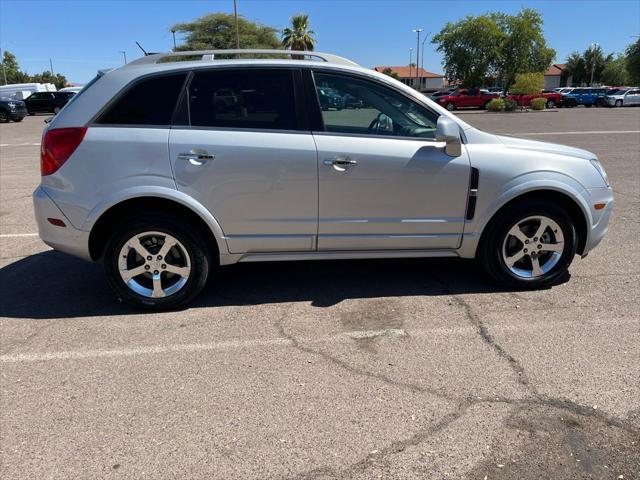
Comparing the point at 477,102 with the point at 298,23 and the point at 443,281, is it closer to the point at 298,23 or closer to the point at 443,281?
the point at 298,23

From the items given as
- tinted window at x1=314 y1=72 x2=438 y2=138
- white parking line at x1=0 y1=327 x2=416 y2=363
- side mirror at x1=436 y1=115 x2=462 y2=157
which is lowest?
white parking line at x1=0 y1=327 x2=416 y2=363

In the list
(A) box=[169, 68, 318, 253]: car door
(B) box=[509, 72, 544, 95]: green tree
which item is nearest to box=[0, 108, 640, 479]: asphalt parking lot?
(A) box=[169, 68, 318, 253]: car door

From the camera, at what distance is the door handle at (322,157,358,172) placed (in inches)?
156

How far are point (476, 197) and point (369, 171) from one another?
900 mm

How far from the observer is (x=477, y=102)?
42906mm

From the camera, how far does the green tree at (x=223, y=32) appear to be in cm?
6175

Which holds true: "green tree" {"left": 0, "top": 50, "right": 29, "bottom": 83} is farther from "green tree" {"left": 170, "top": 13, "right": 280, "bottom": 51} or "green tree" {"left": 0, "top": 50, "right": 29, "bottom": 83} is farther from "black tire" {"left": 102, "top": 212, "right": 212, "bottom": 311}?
"black tire" {"left": 102, "top": 212, "right": 212, "bottom": 311}

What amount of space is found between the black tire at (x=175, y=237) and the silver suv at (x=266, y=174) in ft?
0.03

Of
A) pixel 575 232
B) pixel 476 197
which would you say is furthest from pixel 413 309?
pixel 575 232

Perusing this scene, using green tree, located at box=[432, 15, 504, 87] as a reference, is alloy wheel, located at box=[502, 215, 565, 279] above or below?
below

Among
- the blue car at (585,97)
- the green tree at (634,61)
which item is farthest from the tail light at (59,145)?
the green tree at (634,61)

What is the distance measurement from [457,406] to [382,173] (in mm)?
1865

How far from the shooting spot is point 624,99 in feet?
149

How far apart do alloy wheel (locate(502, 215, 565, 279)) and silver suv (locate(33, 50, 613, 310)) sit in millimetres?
27
